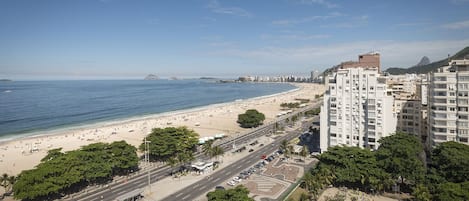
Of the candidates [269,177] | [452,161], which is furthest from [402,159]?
[269,177]

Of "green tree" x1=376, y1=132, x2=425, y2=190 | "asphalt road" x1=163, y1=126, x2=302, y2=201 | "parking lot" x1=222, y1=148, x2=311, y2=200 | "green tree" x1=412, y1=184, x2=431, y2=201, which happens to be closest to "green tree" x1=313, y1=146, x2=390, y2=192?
"green tree" x1=376, y1=132, x2=425, y2=190

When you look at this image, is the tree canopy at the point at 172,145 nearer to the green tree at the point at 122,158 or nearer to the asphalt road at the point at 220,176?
the green tree at the point at 122,158

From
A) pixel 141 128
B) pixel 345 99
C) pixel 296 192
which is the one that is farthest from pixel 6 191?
pixel 345 99

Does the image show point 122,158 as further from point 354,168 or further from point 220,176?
point 354,168

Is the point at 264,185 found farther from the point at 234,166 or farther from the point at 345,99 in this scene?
the point at 345,99

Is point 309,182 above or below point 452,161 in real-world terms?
below

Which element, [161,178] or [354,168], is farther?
[161,178]

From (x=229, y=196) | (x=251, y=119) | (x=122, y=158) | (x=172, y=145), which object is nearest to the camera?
(x=229, y=196)
